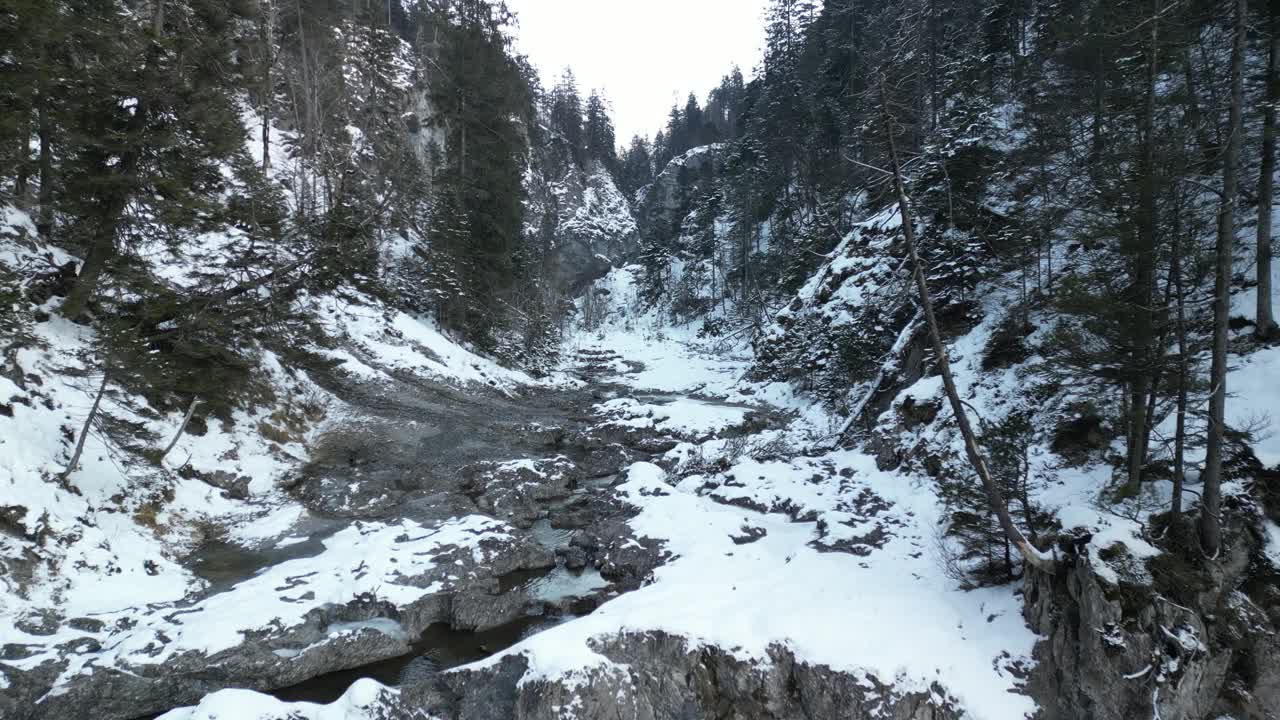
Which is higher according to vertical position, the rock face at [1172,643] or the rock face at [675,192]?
the rock face at [675,192]

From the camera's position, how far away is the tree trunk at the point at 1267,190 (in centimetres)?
770

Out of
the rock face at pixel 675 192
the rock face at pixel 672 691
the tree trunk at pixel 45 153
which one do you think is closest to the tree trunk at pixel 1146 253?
the rock face at pixel 672 691

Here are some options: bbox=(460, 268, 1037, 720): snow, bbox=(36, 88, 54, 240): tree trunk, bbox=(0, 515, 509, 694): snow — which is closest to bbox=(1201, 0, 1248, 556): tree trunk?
bbox=(460, 268, 1037, 720): snow

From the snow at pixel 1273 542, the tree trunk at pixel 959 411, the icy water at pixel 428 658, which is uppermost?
the tree trunk at pixel 959 411

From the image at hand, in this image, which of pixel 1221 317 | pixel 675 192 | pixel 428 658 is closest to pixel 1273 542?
pixel 1221 317

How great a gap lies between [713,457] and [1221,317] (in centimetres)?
1253

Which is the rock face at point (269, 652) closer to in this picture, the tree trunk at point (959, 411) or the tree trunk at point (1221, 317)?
the tree trunk at point (959, 411)

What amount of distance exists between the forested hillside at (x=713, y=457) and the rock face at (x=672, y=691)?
0.04 m

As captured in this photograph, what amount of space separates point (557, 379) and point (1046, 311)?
27368mm

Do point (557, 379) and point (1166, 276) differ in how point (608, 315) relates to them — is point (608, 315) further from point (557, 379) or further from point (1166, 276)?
point (1166, 276)

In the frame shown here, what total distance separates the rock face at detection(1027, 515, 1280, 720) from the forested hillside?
4 cm

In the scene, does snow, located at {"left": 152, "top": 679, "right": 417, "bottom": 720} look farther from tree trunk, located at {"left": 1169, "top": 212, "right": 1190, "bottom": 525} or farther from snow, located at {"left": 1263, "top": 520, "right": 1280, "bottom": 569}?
snow, located at {"left": 1263, "top": 520, "right": 1280, "bottom": 569}

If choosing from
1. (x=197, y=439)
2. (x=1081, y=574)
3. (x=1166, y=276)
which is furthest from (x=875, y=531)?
(x=197, y=439)

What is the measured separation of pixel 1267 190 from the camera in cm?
879
